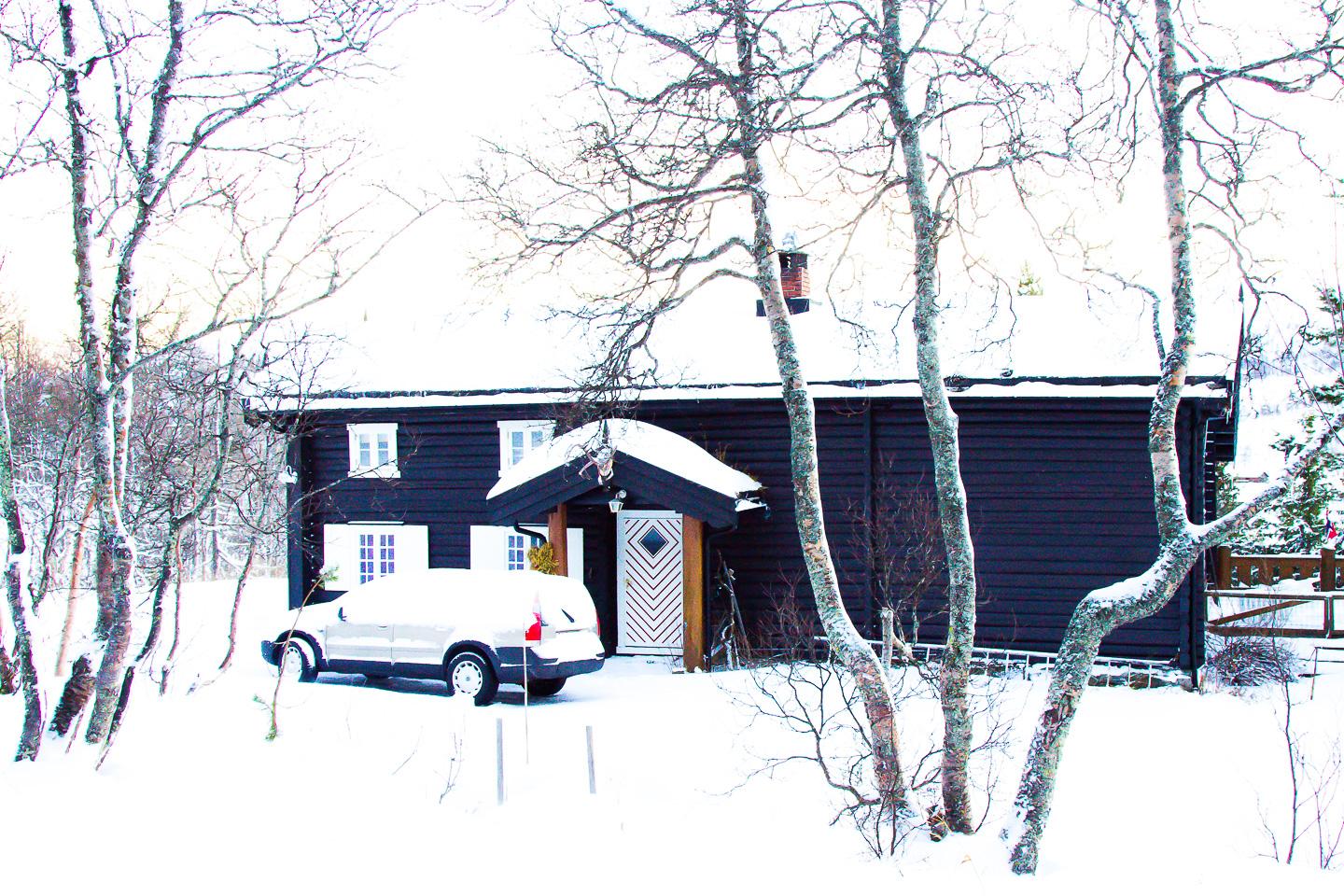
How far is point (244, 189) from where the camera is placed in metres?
9.76

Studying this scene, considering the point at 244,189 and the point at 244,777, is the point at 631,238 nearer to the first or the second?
the point at 244,189

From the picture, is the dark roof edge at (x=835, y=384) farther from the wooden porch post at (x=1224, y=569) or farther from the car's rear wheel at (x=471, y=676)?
the wooden porch post at (x=1224, y=569)

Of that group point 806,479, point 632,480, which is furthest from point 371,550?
point 806,479

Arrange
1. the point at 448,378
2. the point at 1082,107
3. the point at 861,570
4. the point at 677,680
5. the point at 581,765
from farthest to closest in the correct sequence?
the point at 448,378, the point at 861,570, the point at 677,680, the point at 581,765, the point at 1082,107

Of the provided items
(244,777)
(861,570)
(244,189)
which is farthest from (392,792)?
(861,570)

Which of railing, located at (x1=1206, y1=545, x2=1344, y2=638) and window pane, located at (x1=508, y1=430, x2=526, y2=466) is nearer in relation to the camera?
railing, located at (x1=1206, y1=545, x2=1344, y2=638)

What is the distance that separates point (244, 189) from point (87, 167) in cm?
143

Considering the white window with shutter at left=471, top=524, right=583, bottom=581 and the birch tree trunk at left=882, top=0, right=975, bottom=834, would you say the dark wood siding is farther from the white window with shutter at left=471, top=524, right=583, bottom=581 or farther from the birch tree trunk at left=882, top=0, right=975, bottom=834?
the birch tree trunk at left=882, top=0, right=975, bottom=834

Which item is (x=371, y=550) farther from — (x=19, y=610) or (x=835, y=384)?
(x=19, y=610)

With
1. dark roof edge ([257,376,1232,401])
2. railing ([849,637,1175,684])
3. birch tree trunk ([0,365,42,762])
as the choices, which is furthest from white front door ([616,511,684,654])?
birch tree trunk ([0,365,42,762])

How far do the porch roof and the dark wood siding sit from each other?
851 millimetres

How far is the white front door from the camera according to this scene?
1617cm

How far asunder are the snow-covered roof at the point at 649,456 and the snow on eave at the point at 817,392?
608 millimetres

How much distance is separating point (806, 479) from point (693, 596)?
637 centimetres
